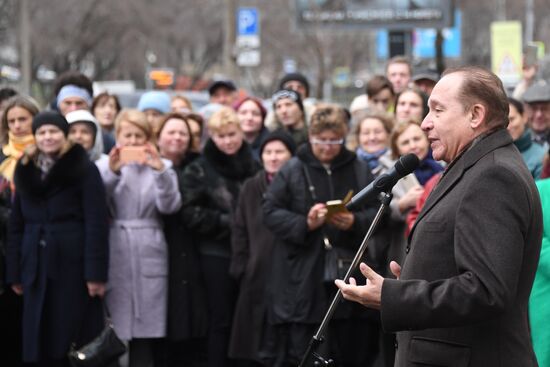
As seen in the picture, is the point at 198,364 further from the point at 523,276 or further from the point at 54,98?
the point at 523,276

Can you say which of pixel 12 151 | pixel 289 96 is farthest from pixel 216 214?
pixel 289 96

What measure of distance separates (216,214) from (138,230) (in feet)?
2.08

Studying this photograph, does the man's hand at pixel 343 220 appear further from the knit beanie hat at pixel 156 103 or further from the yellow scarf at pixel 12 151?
the knit beanie hat at pixel 156 103

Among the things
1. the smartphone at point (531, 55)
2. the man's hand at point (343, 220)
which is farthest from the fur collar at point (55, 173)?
the smartphone at point (531, 55)

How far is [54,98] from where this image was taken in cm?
1066

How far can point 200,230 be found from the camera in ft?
27.4

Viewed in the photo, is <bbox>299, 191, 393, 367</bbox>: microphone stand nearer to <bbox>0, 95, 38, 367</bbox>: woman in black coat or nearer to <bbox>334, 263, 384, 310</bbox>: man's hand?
<bbox>334, 263, 384, 310</bbox>: man's hand

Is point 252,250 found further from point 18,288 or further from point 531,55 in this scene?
point 531,55

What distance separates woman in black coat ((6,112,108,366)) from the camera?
25.6 feet

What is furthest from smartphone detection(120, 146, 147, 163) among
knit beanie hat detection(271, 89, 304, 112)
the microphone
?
the microphone

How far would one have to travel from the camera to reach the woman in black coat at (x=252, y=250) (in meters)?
8.21

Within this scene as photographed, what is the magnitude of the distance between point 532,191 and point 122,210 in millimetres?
4720

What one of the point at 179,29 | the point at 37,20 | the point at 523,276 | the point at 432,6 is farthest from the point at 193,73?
the point at 523,276

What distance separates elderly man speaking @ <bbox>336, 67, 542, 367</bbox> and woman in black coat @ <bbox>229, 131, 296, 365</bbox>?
405 centimetres
